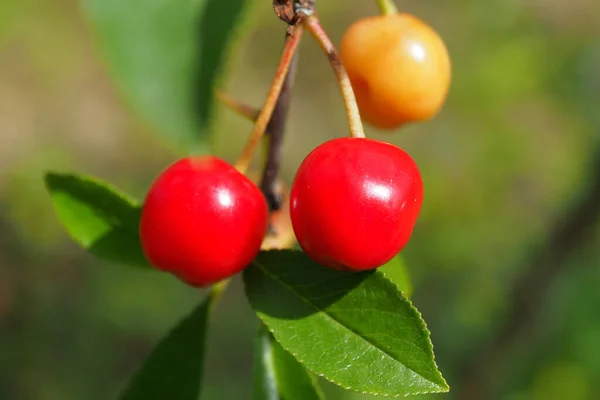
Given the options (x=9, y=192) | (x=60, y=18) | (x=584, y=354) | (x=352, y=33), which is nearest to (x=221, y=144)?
(x=9, y=192)

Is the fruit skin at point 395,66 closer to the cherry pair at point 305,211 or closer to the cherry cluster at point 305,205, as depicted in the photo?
the cherry cluster at point 305,205

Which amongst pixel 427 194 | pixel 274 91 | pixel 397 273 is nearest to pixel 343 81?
pixel 274 91

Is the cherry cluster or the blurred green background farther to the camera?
the blurred green background

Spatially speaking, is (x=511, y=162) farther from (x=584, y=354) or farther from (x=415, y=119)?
(x=415, y=119)

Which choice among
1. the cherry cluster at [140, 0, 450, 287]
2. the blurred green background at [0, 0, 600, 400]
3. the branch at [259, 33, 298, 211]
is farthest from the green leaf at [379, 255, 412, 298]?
the blurred green background at [0, 0, 600, 400]

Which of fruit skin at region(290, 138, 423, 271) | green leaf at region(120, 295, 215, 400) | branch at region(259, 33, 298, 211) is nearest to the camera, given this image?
fruit skin at region(290, 138, 423, 271)

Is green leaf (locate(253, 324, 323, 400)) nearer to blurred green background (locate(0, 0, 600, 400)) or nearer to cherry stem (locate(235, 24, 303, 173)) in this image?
cherry stem (locate(235, 24, 303, 173))
